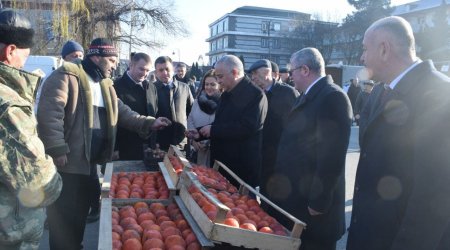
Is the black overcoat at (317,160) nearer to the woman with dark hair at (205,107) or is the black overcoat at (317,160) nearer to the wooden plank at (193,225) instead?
the wooden plank at (193,225)

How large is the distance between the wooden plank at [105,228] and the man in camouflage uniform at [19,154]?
1.08ft

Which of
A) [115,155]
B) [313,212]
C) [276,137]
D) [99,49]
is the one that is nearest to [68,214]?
[115,155]

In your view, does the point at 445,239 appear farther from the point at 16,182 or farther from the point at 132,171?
the point at 132,171

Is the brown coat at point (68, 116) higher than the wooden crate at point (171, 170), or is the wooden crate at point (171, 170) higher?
the brown coat at point (68, 116)

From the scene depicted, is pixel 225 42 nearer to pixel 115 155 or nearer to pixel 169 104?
pixel 169 104

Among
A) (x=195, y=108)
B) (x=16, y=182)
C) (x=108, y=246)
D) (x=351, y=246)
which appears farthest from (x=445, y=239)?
(x=195, y=108)

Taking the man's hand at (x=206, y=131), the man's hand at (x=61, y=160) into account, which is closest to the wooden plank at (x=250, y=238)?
the man's hand at (x=61, y=160)

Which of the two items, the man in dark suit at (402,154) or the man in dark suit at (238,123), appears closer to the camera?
the man in dark suit at (402,154)

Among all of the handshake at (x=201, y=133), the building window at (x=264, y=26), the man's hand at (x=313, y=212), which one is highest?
the building window at (x=264, y=26)

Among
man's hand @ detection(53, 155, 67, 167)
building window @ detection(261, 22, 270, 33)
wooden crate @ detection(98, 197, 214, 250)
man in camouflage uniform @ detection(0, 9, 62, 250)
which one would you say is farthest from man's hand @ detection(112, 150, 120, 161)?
building window @ detection(261, 22, 270, 33)

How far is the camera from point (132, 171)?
4.10 metres

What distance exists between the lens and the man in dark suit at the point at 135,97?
4828 millimetres

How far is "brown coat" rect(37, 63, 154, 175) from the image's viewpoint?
126 inches

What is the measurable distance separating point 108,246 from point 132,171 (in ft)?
6.62
